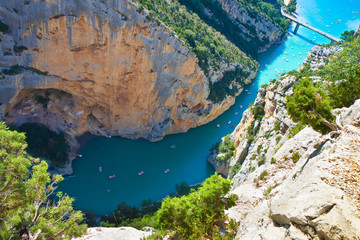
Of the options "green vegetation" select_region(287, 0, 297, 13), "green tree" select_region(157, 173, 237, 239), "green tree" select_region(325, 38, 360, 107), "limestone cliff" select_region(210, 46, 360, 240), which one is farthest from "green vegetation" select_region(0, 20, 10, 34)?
"green vegetation" select_region(287, 0, 297, 13)

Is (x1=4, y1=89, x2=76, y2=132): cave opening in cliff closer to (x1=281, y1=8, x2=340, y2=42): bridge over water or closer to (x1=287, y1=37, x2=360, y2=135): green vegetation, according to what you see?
(x1=287, y1=37, x2=360, y2=135): green vegetation

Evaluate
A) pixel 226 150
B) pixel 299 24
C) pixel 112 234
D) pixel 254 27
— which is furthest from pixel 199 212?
pixel 299 24

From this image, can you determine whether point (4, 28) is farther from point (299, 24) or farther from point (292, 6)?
point (292, 6)

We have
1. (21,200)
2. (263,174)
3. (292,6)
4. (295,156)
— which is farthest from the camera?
(292,6)

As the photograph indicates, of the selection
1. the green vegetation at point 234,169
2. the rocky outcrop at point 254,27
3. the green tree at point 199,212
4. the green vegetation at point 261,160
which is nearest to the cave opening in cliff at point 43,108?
the green vegetation at point 234,169

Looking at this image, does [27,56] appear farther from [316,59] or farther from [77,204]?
[316,59]

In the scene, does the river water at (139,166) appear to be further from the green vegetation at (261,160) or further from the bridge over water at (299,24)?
the bridge over water at (299,24)

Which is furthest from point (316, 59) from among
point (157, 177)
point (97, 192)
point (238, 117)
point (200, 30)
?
point (97, 192)
